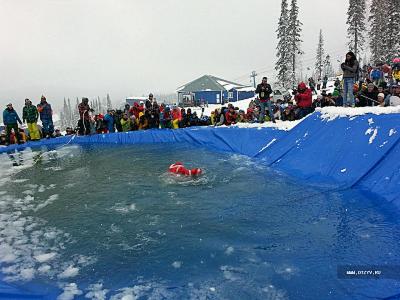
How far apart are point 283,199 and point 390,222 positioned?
1.74 metres

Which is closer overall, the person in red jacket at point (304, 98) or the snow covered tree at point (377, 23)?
the person in red jacket at point (304, 98)

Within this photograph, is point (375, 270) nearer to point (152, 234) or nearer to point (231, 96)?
point (152, 234)

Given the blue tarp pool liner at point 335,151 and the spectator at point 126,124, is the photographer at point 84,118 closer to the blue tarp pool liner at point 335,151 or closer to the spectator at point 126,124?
the spectator at point 126,124

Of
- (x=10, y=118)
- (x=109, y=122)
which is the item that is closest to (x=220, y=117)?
(x=109, y=122)

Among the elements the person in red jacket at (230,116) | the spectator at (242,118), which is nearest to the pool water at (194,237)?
the person in red jacket at (230,116)

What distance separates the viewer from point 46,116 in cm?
1530

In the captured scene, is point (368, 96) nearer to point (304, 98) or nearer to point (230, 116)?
point (304, 98)

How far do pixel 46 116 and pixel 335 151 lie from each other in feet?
42.5

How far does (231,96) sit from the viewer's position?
45.2 m

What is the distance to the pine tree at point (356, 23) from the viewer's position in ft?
128

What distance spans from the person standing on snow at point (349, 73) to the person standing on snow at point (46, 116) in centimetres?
1189

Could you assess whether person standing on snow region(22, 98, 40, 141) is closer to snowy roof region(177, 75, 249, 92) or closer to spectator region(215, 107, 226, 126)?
spectator region(215, 107, 226, 126)

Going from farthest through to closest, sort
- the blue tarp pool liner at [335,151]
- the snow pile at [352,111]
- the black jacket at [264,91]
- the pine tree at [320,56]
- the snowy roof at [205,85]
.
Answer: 1. the pine tree at [320,56]
2. the snowy roof at [205,85]
3. the black jacket at [264,91]
4. the snow pile at [352,111]
5. the blue tarp pool liner at [335,151]

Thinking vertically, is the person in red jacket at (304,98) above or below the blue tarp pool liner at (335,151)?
above
